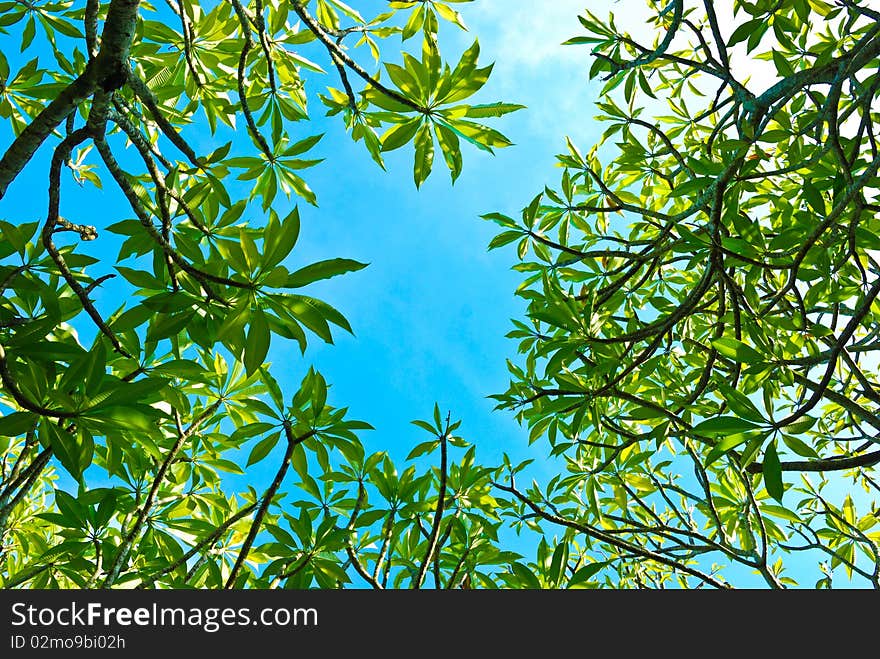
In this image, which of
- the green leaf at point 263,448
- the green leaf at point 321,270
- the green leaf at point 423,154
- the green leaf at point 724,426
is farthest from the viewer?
the green leaf at point 263,448

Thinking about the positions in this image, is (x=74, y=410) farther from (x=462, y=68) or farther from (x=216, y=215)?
(x=462, y=68)

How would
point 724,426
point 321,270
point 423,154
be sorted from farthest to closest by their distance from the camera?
point 423,154 → point 724,426 → point 321,270

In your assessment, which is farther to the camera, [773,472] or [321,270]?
[773,472]

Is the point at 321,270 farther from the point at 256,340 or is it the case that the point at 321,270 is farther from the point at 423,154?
the point at 423,154

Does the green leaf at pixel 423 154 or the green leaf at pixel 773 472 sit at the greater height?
the green leaf at pixel 423 154

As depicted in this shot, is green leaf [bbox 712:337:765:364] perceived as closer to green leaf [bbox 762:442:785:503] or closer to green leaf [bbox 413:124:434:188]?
green leaf [bbox 762:442:785:503]

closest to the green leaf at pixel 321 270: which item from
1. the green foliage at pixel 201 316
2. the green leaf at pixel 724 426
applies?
the green foliage at pixel 201 316

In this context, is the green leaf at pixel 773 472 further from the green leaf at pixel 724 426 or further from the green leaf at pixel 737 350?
the green leaf at pixel 737 350

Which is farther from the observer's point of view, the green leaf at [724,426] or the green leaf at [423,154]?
the green leaf at [423,154]

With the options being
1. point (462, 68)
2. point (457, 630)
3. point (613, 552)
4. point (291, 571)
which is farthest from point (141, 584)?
point (613, 552)

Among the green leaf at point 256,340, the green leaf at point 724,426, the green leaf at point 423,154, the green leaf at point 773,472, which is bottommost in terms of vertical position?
the green leaf at point 773,472

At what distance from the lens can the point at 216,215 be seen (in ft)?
6.07

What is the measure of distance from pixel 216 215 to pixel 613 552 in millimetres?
2617

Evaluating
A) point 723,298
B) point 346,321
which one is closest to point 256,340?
point 346,321
